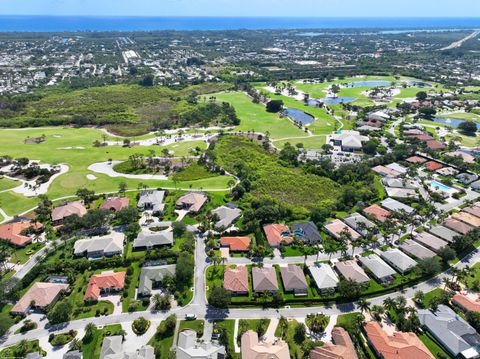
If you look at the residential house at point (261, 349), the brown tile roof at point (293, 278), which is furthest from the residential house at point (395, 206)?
the residential house at point (261, 349)

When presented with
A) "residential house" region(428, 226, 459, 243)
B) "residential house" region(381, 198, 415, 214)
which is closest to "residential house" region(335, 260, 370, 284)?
"residential house" region(428, 226, 459, 243)

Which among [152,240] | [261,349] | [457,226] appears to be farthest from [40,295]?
[457,226]

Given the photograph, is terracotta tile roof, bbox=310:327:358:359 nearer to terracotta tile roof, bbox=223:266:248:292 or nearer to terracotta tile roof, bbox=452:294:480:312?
terracotta tile roof, bbox=223:266:248:292

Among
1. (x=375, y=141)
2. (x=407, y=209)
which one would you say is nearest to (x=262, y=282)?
(x=407, y=209)

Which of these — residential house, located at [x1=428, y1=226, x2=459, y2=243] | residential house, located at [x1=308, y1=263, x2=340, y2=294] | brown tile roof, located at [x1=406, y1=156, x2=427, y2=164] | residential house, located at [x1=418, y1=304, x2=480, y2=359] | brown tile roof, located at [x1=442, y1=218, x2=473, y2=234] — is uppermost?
brown tile roof, located at [x1=406, y1=156, x2=427, y2=164]

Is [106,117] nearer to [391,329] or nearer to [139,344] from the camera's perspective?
[139,344]

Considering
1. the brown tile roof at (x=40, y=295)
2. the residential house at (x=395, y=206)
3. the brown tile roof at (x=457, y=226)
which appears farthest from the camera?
the residential house at (x=395, y=206)

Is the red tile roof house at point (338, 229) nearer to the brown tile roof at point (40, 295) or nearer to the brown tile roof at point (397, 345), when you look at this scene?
the brown tile roof at point (397, 345)
